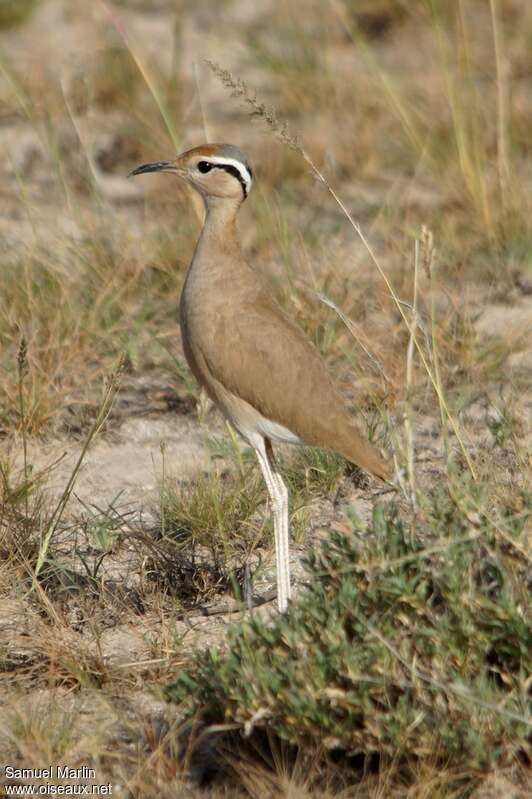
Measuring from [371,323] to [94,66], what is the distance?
3.02 meters

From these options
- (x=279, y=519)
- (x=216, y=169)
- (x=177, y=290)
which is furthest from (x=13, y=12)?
(x=279, y=519)

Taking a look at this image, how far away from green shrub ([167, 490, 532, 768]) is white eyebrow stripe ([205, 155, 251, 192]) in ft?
4.30

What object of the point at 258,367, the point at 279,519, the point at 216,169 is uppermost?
the point at 216,169

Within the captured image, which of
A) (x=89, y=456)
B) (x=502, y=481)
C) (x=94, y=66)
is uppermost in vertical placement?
(x=94, y=66)

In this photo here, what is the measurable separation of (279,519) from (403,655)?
987mm

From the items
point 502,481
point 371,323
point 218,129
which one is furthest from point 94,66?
point 502,481

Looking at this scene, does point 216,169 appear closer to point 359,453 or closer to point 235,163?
point 235,163

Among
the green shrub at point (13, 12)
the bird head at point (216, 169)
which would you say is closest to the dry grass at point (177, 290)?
the green shrub at point (13, 12)

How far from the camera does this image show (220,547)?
427 cm

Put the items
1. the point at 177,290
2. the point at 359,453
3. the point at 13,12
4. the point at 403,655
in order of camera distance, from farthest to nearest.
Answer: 1. the point at 13,12
2. the point at 177,290
3. the point at 359,453
4. the point at 403,655

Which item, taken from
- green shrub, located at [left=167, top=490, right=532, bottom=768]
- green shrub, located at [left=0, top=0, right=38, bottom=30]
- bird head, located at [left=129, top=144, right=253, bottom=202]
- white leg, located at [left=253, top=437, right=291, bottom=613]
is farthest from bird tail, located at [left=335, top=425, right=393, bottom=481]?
green shrub, located at [left=0, top=0, right=38, bottom=30]

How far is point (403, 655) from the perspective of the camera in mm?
3082

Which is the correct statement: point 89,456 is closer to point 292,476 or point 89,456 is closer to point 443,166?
point 292,476

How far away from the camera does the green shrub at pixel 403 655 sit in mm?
3047
